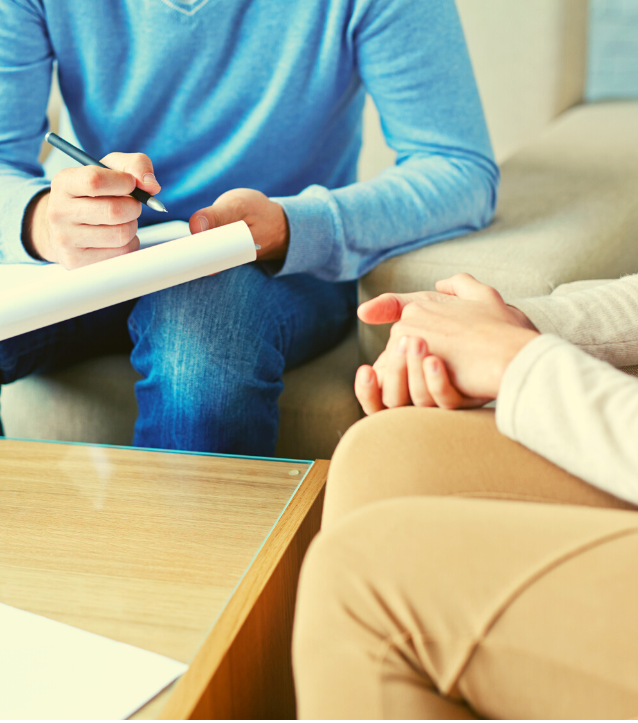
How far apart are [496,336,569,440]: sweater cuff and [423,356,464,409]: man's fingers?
0.06 m

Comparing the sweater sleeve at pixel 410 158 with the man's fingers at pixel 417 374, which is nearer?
the man's fingers at pixel 417 374

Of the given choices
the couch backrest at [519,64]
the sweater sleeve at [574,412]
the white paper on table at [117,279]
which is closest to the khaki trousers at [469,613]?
the sweater sleeve at [574,412]

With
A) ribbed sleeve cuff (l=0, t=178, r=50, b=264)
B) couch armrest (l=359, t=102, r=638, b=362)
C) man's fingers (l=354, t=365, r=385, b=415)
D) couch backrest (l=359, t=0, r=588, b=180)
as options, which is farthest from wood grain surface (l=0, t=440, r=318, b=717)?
couch backrest (l=359, t=0, r=588, b=180)

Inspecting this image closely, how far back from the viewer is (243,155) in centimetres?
104

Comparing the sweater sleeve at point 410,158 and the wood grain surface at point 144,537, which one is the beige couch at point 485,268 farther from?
the wood grain surface at point 144,537

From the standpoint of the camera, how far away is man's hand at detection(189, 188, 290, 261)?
0.81m

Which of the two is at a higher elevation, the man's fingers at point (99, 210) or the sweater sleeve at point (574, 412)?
the man's fingers at point (99, 210)

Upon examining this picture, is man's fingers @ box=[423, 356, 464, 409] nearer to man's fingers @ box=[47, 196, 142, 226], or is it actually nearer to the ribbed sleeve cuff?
man's fingers @ box=[47, 196, 142, 226]

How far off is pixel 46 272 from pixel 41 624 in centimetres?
39

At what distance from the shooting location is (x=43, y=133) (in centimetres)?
110

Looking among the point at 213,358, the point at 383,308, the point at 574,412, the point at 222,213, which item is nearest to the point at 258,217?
the point at 222,213

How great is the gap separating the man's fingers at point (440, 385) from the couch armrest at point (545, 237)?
368 millimetres

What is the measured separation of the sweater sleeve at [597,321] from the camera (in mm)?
614

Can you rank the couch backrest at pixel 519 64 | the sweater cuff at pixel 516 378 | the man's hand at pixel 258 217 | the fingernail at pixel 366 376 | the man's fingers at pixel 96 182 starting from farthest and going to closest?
the couch backrest at pixel 519 64
the man's hand at pixel 258 217
the man's fingers at pixel 96 182
the fingernail at pixel 366 376
the sweater cuff at pixel 516 378
